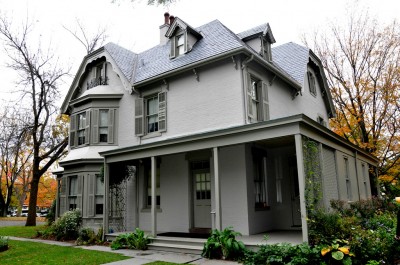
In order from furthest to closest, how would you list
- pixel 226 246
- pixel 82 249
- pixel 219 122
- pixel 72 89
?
pixel 72 89
pixel 219 122
pixel 82 249
pixel 226 246

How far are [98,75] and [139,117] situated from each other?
408 cm

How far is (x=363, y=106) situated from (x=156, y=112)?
12.8m

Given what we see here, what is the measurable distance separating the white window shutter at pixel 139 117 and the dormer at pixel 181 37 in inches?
94.3

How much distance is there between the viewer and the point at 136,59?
16781mm

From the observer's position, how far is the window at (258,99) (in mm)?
11621

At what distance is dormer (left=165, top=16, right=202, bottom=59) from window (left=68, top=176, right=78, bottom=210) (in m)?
7.02

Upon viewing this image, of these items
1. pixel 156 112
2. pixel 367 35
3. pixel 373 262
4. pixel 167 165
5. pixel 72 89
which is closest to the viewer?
pixel 373 262

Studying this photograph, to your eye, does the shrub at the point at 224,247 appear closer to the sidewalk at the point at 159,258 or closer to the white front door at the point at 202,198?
the sidewalk at the point at 159,258

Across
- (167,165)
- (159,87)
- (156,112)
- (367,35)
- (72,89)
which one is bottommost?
(167,165)

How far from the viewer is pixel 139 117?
1372 centimetres

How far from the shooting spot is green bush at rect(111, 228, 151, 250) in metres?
10.3

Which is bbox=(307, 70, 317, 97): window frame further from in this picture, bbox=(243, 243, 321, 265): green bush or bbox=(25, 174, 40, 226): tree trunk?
bbox=(25, 174, 40, 226): tree trunk

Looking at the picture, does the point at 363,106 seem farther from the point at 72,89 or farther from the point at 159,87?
the point at 72,89

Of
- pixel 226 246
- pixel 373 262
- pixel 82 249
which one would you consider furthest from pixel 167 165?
pixel 373 262
